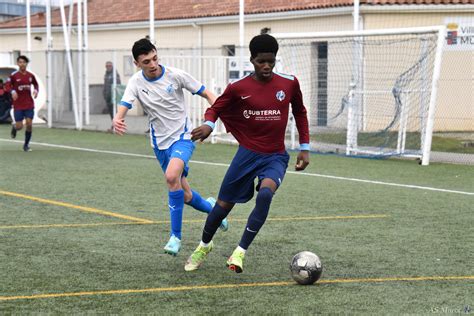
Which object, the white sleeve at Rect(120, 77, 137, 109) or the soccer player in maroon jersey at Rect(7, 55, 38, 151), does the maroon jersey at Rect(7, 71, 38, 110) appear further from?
the white sleeve at Rect(120, 77, 137, 109)

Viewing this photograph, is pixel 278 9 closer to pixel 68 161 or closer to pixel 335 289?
pixel 68 161

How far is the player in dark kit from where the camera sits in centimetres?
741

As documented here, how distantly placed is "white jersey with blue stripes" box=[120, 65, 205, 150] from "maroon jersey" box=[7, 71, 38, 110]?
37.2ft

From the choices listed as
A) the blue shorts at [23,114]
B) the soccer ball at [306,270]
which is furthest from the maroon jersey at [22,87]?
the soccer ball at [306,270]

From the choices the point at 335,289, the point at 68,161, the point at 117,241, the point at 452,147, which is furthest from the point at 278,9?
the point at 335,289

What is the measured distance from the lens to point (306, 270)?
6.92 metres

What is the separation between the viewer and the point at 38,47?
41.4 m

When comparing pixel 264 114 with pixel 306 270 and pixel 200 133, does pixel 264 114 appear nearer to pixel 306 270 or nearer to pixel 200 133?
pixel 200 133

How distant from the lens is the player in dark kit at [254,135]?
7406mm

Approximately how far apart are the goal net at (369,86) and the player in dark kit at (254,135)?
395 inches

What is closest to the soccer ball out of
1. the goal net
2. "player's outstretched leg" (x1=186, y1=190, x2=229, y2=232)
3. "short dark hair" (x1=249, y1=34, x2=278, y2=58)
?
"short dark hair" (x1=249, y1=34, x2=278, y2=58)

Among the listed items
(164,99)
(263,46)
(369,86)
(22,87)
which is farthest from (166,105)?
(369,86)

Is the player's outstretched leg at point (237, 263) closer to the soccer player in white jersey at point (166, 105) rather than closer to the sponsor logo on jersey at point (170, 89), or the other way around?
the soccer player in white jersey at point (166, 105)

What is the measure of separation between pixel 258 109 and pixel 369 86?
1333cm
